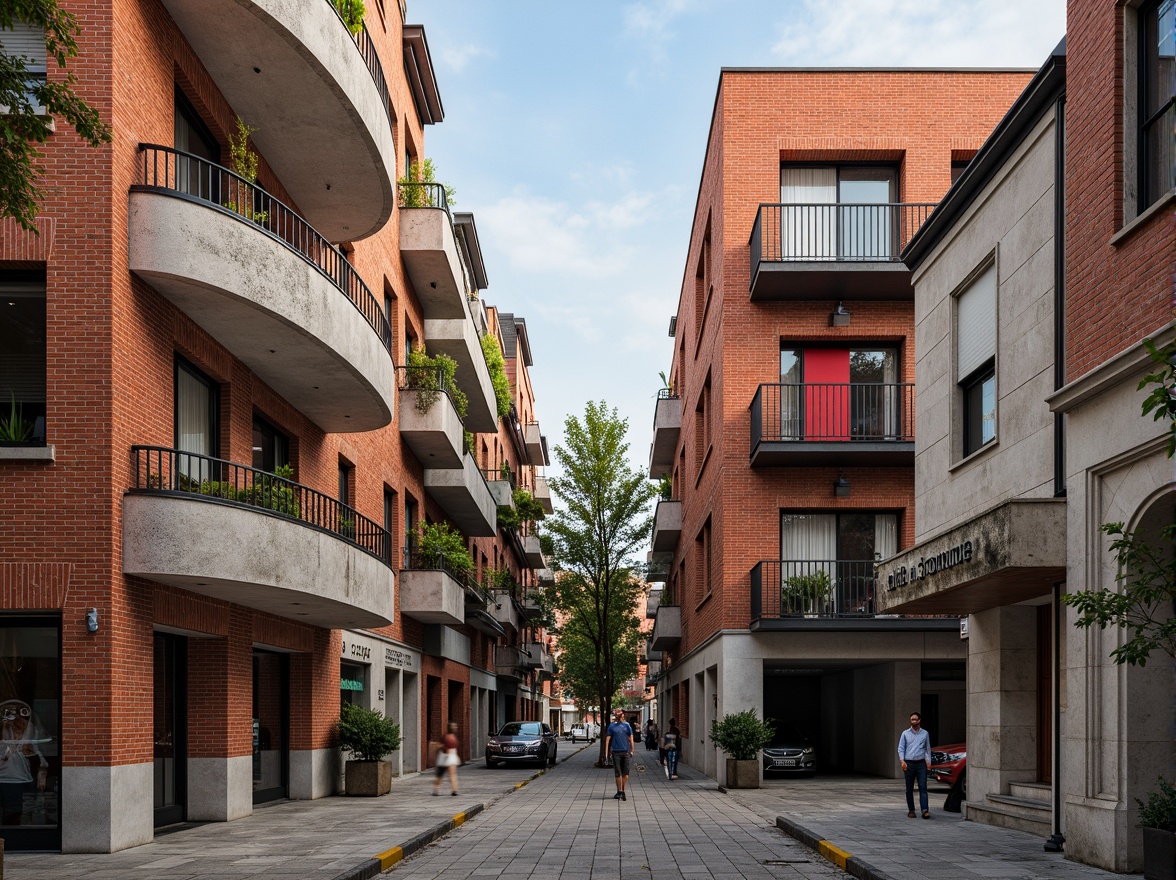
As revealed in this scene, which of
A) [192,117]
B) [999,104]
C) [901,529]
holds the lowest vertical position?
[901,529]

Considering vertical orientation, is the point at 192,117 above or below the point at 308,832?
above

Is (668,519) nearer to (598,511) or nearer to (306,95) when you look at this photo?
(598,511)

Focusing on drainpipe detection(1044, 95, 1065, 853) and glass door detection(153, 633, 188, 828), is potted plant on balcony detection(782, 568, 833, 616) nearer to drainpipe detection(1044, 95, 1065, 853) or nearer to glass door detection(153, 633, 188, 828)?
drainpipe detection(1044, 95, 1065, 853)

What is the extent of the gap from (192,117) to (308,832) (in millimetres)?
9360

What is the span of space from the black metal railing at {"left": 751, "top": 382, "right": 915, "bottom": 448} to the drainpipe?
38.5 ft

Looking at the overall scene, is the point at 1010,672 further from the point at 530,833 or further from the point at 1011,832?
the point at 530,833

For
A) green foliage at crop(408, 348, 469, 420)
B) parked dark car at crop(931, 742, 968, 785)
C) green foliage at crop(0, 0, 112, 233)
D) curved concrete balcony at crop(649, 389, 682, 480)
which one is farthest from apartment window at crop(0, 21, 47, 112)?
curved concrete balcony at crop(649, 389, 682, 480)

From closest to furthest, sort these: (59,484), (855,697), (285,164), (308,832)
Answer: (59,484) → (308,832) → (285,164) → (855,697)

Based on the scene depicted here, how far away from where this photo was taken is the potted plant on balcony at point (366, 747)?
69.6 ft

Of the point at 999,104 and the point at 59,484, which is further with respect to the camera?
the point at 999,104

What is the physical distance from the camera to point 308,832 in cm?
1455

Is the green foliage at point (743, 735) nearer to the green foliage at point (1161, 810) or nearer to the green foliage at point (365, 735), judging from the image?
the green foliage at point (365, 735)

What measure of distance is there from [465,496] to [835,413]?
1281 centimetres

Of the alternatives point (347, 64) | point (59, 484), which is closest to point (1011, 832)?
point (59, 484)
